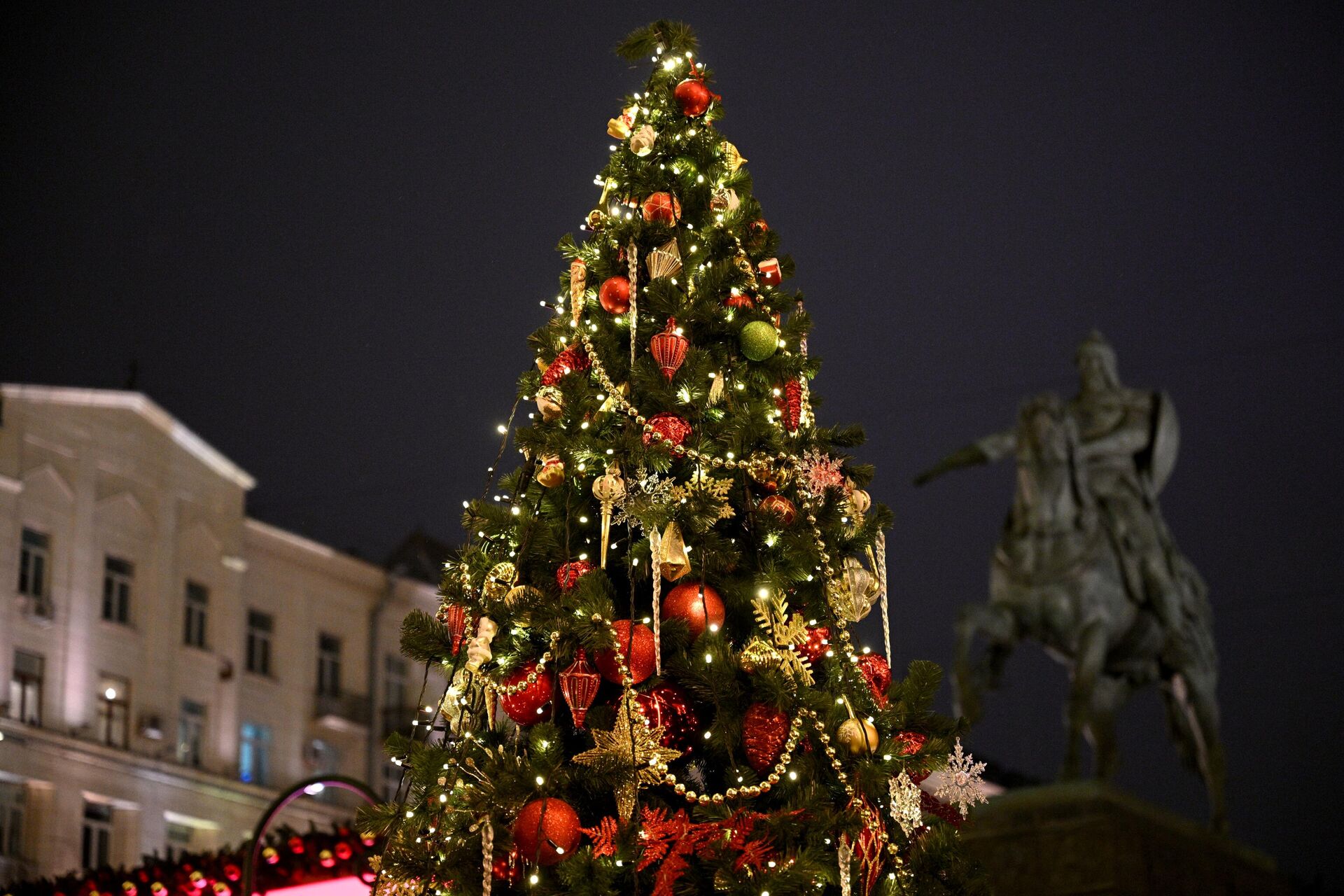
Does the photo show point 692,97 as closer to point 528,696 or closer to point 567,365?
point 567,365

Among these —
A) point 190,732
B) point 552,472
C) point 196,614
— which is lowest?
point 552,472

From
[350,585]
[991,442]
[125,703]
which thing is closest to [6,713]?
[125,703]

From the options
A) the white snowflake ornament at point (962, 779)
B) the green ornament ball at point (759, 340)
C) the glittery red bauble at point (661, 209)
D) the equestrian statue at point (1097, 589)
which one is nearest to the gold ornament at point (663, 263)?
the glittery red bauble at point (661, 209)

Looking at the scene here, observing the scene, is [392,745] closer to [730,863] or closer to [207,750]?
[730,863]

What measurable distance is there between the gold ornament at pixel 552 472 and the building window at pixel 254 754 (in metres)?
21.6

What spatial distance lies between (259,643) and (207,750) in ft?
7.24

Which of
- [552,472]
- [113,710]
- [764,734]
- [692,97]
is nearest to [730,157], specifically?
[692,97]

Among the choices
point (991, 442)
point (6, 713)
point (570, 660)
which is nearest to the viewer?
point (570, 660)

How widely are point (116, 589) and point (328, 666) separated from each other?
452cm

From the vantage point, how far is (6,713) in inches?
884

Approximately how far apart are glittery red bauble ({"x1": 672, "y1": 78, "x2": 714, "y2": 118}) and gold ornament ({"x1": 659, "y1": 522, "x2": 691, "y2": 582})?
72.7 inches

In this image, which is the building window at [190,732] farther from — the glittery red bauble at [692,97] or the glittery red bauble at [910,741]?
the glittery red bauble at [910,741]

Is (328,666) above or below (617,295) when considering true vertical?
above

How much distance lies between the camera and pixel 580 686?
5.51 metres
